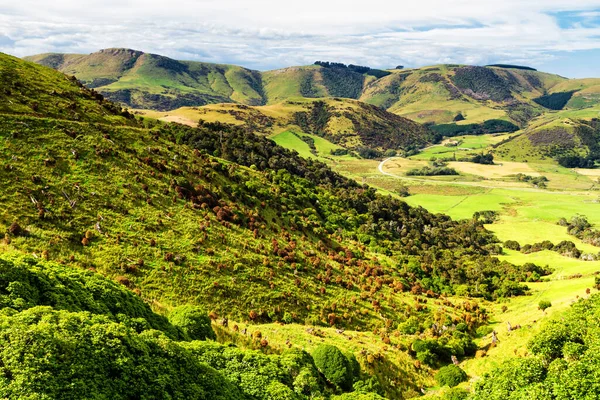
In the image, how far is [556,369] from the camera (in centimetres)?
2436

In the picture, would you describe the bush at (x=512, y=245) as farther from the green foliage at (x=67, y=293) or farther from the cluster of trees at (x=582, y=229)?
the green foliage at (x=67, y=293)

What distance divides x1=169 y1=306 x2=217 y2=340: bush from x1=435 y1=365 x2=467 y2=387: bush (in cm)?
2222

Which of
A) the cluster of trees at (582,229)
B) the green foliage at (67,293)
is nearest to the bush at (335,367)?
the green foliage at (67,293)

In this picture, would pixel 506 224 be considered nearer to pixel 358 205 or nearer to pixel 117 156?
pixel 358 205

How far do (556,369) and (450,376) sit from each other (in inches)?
461

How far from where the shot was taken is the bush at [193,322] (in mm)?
26922

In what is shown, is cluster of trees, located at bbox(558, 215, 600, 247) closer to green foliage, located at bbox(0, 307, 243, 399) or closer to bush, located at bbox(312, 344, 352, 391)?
bush, located at bbox(312, 344, 352, 391)

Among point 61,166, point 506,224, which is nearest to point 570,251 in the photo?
point 506,224

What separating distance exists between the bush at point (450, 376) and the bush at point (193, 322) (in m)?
22.2

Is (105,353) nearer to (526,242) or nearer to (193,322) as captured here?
(193,322)

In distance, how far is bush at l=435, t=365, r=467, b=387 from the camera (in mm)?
34188

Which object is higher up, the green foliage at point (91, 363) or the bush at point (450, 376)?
the green foliage at point (91, 363)

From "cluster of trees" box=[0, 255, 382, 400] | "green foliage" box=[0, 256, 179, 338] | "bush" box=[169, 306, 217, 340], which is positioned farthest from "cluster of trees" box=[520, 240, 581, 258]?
"green foliage" box=[0, 256, 179, 338]

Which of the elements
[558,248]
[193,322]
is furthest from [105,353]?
[558,248]
